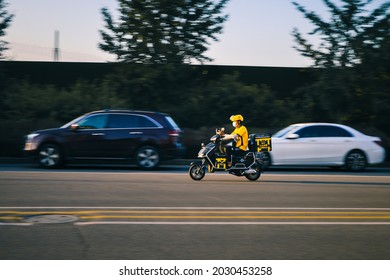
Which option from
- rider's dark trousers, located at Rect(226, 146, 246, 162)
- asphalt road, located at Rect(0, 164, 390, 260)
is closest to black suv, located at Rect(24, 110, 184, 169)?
asphalt road, located at Rect(0, 164, 390, 260)

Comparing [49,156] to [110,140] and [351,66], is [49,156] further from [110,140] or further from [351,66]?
[351,66]

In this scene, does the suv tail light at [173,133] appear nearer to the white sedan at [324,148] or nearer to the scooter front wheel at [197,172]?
the white sedan at [324,148]

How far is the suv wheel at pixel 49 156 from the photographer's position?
60.8 feet

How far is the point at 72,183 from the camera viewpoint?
46.6 feet

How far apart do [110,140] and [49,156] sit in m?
1.84

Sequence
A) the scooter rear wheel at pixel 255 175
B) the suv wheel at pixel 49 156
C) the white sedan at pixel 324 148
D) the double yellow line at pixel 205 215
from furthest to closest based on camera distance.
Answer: the white sedan at pixel 324 148 < the suv wheel at pixel 49 156 < the scooter rear wheel at pixel 255 175 < the double yellow line at pixel 205 215

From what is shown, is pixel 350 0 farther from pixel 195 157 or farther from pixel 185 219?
pixel 185 219

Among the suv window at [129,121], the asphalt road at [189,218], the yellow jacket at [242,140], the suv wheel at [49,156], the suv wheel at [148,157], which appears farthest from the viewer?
the suv window at [129,121]

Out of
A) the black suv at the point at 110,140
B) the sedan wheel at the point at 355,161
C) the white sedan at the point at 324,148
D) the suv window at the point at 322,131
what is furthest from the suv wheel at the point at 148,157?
the sedan wheel at the point at 355,161

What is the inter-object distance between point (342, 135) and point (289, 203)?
8.85 m

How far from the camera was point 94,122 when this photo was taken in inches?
747

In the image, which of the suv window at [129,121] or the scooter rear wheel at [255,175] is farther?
the suv window at [129,121]

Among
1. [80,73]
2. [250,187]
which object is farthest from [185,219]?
[80,73]

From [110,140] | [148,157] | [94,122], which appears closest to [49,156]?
[94,122]
